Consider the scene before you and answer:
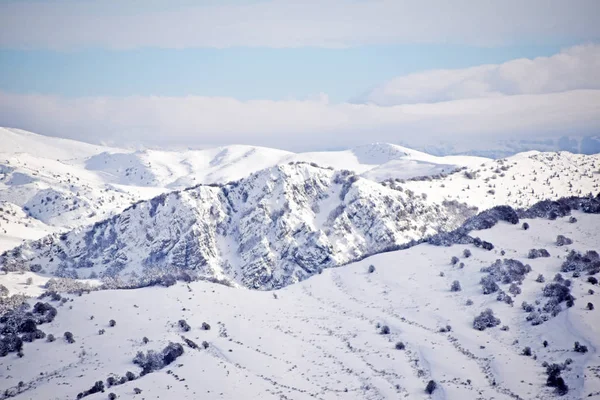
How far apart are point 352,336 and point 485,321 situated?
70.2 feet

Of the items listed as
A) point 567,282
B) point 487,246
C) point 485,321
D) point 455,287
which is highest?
point 487,246

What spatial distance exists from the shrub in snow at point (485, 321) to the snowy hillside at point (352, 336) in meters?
0.60

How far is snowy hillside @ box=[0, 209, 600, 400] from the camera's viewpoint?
242 ft

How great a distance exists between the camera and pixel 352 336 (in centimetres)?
9131

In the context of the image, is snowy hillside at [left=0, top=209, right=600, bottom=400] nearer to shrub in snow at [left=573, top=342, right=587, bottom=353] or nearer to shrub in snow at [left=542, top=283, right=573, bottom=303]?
shrub in snow at [left=573, top=342, right=587, bottom=353]

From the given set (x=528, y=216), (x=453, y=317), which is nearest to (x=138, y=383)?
(x=453, y=317)

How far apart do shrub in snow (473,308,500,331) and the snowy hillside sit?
1.96ft

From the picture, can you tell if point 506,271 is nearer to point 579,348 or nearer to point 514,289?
point 514,289

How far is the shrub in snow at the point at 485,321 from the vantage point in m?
88.4

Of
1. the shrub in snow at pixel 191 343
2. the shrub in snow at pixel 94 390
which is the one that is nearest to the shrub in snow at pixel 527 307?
the shrub in snow at pixel 191 343

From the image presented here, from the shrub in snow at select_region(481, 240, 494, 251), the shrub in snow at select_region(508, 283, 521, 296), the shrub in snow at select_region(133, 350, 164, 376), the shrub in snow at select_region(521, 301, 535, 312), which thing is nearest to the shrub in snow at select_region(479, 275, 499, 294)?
the shrub in snow at select_region(508, 283, 521, 296)

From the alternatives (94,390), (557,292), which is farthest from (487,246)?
(94,390)

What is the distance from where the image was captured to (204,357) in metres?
84.6

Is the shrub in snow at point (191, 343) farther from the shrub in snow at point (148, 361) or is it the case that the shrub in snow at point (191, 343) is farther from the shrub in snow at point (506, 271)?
the shrub in snow at point (506, 271)
